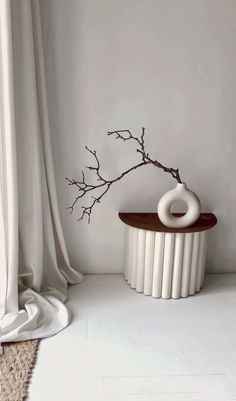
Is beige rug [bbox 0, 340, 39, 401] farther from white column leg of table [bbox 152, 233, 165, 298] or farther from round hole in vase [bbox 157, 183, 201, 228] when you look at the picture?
round hole in vase [bbox 157, 183, 201, 228]

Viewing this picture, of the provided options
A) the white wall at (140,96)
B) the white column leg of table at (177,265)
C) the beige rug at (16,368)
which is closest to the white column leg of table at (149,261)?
the white column leg of table at (177,265)

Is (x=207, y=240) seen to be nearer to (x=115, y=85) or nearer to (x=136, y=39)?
(x=115, y=85)

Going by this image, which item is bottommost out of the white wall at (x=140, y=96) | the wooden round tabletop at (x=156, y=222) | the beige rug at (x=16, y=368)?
the beige rug at (x=16, y=368)

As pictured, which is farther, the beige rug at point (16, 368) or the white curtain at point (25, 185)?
the white curtain at point (25, 185)

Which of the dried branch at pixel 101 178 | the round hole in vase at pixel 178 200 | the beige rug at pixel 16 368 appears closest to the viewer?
the beige rug at pixel 16 368

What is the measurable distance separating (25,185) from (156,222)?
0.66 meters

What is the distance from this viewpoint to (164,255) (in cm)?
216

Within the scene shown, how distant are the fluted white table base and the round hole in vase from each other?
0.06 metres

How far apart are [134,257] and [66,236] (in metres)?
0.39

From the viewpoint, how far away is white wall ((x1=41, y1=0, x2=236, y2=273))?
2127mm

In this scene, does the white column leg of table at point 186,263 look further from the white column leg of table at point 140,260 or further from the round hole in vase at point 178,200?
the white column leg of table at point 140,260

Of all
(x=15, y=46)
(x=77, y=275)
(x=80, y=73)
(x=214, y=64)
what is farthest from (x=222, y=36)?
(x=77, y=275)

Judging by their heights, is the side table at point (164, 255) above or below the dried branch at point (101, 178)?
below

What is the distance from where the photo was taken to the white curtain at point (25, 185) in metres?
1.85
